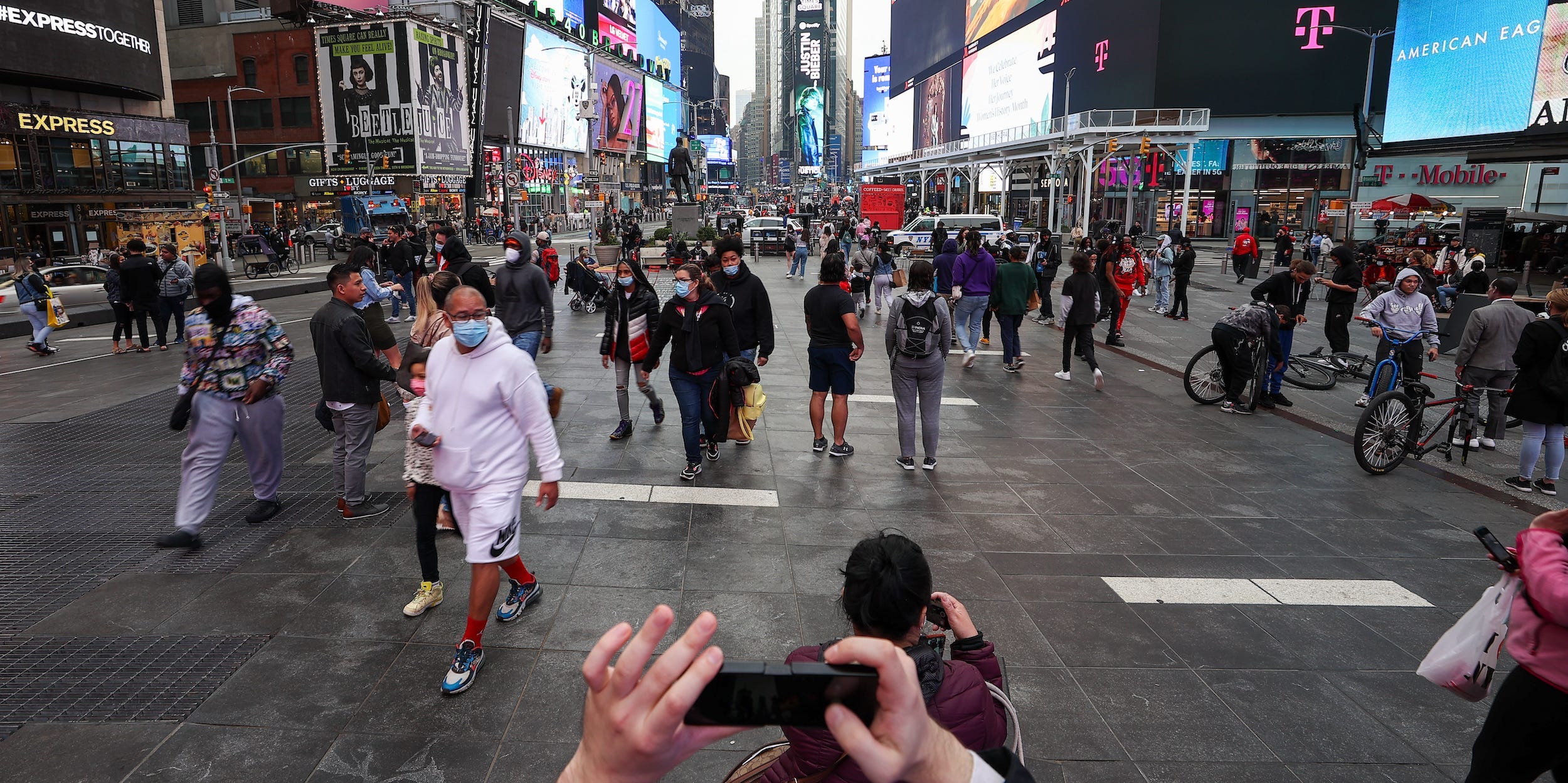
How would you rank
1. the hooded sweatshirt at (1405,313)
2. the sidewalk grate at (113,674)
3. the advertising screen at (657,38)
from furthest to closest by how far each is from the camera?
1. the advertising screen at (657,38)
2. the hooded sweatshirt at (1405,313)
3. the sidewalk grate at (113,674)

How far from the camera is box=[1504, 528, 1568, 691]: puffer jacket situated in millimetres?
2605

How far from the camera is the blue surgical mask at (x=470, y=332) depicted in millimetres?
4066

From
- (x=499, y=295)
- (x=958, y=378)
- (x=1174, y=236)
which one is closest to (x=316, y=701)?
(x=499, y=295)

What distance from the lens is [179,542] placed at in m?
5.73

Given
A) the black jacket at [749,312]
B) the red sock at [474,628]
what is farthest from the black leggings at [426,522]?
the black jacket at [749,312]

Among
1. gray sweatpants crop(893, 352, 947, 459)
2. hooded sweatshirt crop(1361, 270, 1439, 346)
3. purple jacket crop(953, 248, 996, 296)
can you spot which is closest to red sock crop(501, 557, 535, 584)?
gray sweatpants crop(893, 352, 947, 459)

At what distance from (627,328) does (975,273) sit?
6331 millimetres

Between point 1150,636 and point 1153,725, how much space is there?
0.94m

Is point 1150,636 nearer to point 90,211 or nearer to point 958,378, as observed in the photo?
point 958,378

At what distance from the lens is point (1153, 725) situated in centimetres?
388

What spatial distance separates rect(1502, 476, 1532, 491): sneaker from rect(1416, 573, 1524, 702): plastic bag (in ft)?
19.4

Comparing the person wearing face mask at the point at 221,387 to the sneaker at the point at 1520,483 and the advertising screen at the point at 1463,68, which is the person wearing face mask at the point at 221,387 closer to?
the sneaker at the point at 1520,483

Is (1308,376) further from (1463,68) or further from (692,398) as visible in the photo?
(1463,68)

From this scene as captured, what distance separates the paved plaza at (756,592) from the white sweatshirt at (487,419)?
100cm
